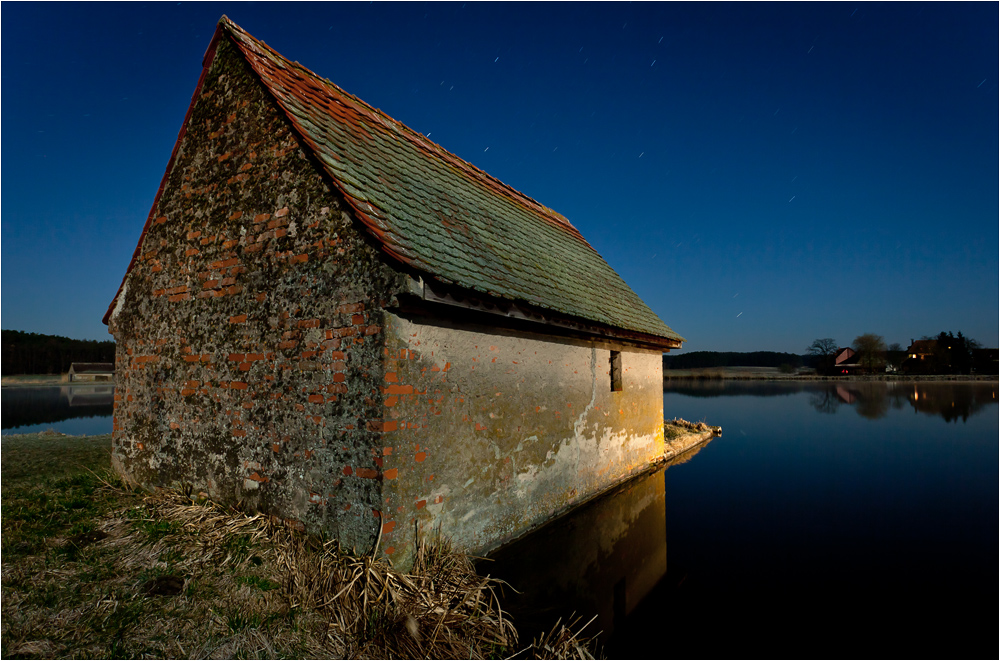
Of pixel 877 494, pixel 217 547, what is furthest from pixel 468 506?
pixel 877 494

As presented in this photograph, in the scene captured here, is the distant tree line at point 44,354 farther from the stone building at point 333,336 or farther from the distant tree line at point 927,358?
the distant tree line at point 927,358

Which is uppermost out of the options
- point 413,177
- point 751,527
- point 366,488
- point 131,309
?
point 413,177

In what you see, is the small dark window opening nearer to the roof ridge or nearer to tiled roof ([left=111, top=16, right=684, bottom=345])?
tiled roof ([left=111, top=16, right=684, bottom=345])

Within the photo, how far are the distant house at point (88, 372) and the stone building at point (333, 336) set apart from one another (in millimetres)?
76324

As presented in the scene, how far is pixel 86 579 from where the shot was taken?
409cm

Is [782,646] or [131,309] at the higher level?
[131,309]

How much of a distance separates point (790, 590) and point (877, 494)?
6.70m

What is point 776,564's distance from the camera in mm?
6621

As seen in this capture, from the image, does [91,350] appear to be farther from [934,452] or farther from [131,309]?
[934,452]

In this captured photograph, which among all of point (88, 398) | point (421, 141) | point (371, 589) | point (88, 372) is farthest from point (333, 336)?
point (88, 372)

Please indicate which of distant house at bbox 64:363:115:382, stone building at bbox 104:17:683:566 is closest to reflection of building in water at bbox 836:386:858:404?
stone building at bbox 104:17:683:566

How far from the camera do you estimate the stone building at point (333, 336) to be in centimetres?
479

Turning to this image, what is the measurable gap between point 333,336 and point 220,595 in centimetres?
248

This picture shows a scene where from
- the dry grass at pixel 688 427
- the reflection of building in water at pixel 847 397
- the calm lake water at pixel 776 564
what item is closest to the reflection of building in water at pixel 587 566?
the calm lake water at pixel 776 564
